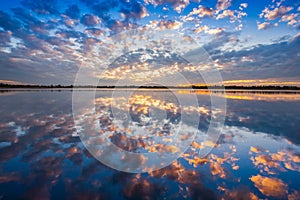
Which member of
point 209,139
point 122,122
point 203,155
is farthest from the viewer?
point 122,122

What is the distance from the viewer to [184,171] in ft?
17.5

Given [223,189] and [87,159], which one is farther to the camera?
[87,159]

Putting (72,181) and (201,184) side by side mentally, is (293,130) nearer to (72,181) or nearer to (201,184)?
(201,184)

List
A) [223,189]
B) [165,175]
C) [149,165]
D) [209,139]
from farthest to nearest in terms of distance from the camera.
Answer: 1. [209,139]
2. [149,165]
3. [165,175]
4. [223,189]

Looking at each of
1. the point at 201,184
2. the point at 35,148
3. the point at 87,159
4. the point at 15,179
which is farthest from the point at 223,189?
the point at 35,148

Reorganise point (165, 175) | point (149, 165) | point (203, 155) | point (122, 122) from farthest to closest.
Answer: point (122, 122) < point (203, 155) < point (149, 165) < point (165, 175)

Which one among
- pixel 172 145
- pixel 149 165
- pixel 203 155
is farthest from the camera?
pixel 172 145

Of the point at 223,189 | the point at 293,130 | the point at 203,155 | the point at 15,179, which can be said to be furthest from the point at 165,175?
the point at 293,130

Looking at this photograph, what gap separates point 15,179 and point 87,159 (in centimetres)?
186

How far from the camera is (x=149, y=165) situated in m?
5.73

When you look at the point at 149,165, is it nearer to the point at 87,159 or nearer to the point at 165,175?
the point at 165,175

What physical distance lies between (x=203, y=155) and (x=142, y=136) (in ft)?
10.0

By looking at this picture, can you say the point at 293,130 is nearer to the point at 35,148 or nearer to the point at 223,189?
the point at 223,189

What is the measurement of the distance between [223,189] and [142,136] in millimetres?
4877
